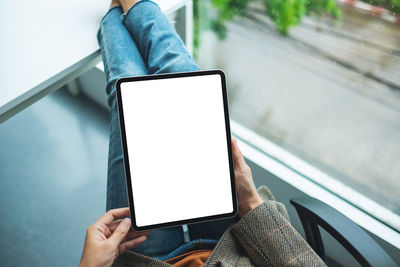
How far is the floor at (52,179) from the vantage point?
3.36 feet

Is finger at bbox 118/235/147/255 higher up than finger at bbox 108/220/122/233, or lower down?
lower down

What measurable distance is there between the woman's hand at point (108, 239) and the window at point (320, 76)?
721 mm

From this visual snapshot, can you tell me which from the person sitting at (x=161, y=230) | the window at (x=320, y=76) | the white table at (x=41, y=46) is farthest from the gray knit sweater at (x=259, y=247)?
the window at (x=320, y=76)

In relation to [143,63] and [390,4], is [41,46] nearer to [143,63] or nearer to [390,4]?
[143,63]

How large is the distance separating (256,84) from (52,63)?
745mm

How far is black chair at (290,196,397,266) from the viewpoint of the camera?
57 centimetres

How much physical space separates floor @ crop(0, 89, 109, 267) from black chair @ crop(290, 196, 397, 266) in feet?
2.28

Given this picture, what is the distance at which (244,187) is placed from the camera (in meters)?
0.64

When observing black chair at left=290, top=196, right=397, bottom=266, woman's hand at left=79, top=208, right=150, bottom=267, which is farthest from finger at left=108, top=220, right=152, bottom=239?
black chair at left=290, top=196, right=397, bottom=266

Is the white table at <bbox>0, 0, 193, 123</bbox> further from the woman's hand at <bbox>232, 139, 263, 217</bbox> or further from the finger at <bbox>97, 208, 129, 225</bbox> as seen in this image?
the woman's hand at <bbox>232, 139, 263, 217</bbox>

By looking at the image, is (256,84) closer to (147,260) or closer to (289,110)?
(289,110)

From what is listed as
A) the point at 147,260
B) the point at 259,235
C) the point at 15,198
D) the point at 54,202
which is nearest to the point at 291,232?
the point at 259,235

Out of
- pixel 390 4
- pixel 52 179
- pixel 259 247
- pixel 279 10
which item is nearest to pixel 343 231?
pixel 259 247

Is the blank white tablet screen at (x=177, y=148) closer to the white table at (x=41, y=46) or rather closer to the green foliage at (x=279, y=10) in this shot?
the white table at (x=41, y=46)
